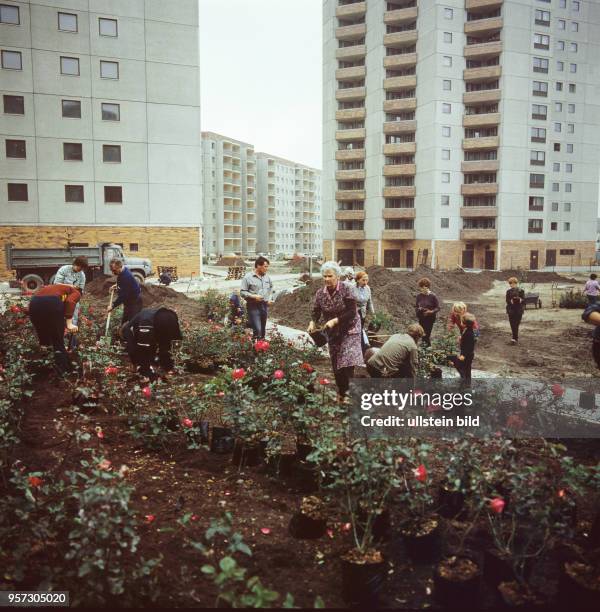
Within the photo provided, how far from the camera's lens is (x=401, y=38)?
55.2 m

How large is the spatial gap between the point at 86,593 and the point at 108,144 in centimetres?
3461

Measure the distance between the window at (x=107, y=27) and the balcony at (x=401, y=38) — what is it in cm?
3318

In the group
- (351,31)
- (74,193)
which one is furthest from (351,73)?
(74,193)

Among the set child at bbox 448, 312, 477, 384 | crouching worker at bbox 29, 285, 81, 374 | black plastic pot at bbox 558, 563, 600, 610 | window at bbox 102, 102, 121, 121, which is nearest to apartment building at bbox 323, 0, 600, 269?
window at bbox 102, 102, 121, 121

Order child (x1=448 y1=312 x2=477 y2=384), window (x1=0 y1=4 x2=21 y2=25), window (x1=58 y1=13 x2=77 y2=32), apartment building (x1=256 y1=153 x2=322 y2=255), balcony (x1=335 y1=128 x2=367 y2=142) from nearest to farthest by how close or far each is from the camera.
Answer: child (x1=448 y1=312 x2=477 y2=384) < window (x1=0 y1=4 x2=21 y2=25) < window (x1=58 y1=13 x2=77 y2=32) < balcony (x1=335 y1=128 x2=367 y2=142) < apartment building (x1=256 y1=153 x2=322 y2=255)

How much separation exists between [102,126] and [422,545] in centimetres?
3502

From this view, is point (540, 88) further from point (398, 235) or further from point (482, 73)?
point (398, 235)

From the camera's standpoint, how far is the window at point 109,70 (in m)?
32.9

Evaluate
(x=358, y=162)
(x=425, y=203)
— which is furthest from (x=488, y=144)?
(x=358, y=162)

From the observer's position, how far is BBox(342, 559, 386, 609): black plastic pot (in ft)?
10.3

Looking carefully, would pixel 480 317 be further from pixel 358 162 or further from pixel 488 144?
pixel 358 162

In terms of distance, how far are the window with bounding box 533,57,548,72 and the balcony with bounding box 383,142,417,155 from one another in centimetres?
1409

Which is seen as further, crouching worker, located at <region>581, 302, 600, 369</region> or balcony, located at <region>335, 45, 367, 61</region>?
balcony, located at <region>335, 45, 367, 61</region>

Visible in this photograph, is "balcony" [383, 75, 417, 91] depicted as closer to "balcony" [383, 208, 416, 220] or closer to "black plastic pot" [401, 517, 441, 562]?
"balcony" [383, 208, 416, 220]
